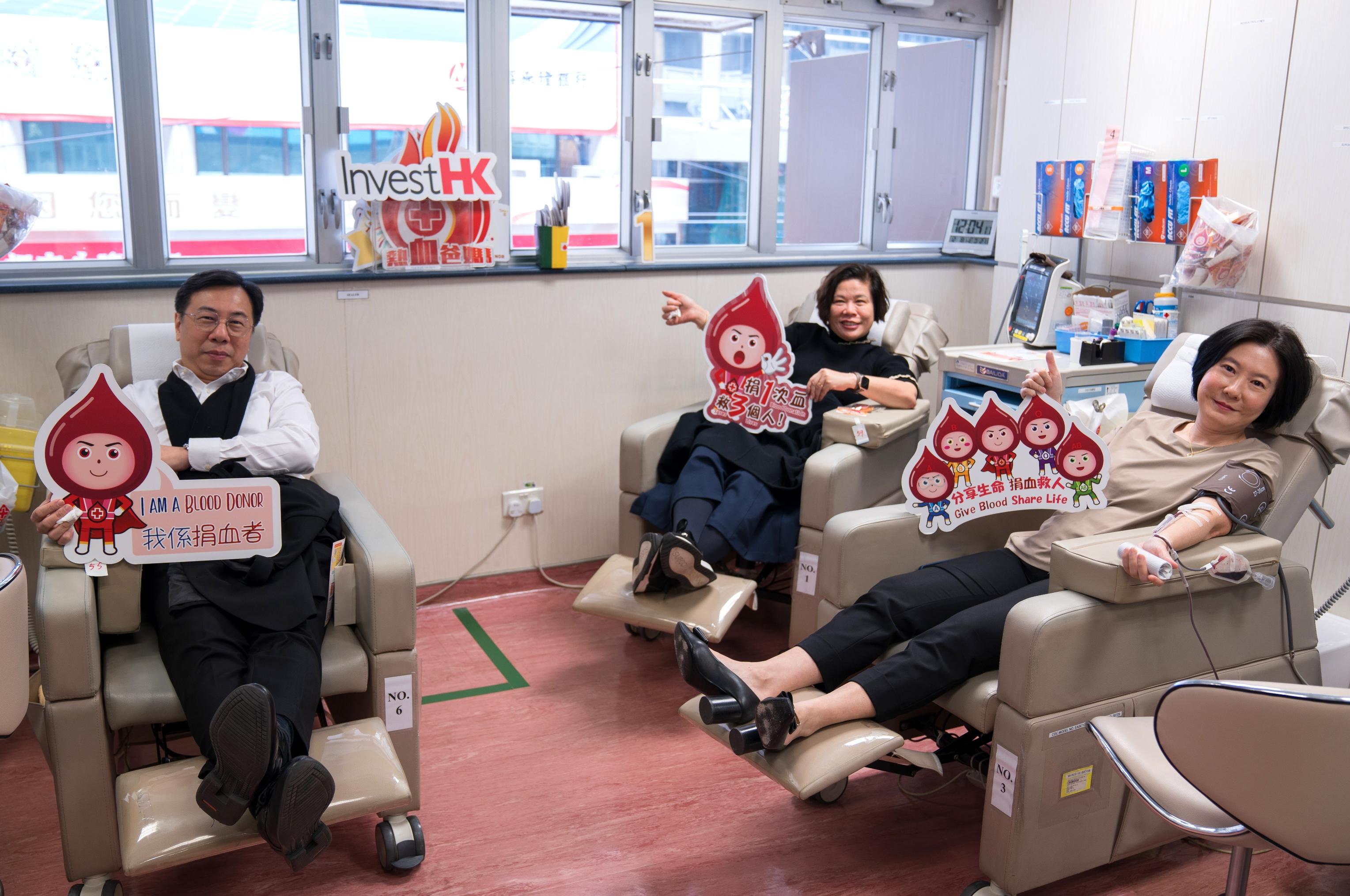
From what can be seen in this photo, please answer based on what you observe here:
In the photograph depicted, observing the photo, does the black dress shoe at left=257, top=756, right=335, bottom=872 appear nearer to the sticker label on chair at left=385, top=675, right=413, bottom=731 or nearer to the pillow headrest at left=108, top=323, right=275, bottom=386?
the sticker label on chair at left=385, top=675, right=413, bottom=731

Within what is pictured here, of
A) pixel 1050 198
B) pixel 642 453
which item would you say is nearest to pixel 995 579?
pixel 642 453

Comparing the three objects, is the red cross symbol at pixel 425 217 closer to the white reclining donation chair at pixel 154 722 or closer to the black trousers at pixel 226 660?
the white reclining donation chair at pixel 154 722

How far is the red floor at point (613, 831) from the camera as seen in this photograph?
205 cm

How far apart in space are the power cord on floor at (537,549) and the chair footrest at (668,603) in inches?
29.7

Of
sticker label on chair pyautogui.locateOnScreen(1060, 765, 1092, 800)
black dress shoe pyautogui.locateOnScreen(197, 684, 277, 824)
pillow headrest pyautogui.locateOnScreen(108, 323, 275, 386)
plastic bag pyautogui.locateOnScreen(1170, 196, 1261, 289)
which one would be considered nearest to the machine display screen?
plastic bag pyautogui.locateOnScreen(1170, 196, 1261, 289)

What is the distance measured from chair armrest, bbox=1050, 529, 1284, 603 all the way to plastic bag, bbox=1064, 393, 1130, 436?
1.39ft

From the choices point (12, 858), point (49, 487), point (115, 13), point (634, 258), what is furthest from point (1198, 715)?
point (115, 13)

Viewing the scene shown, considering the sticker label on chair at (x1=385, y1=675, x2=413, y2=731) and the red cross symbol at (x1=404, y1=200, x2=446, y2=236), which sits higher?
the red cross symbol at (x1=404, y1=200, x2=446, y2=236)

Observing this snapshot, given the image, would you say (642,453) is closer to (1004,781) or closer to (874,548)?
(874,548)

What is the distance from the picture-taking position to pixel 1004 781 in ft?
6.33

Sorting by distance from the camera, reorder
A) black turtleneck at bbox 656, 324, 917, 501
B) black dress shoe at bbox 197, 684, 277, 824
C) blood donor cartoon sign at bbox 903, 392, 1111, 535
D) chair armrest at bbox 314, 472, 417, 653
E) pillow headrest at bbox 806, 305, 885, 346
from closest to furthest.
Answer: black dress shoe at bbox 197, 684, 277, 824 < chair armrest at bbox 314, 472, 417, 653 < blood donor cartoon sign at bbox 903, 392, 1111, 535 < black turtleneck at bbox 656, 324, 917, 501 < pillow headrest at bbox 806, 305, 885, 346

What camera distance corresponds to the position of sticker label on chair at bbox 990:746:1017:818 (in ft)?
6.26

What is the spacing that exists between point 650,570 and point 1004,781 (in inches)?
40.9

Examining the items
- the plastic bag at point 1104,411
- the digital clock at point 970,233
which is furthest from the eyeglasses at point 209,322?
the digital clock at point 970,233
